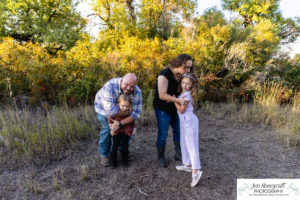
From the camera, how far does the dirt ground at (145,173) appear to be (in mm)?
2420

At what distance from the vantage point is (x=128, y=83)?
2.42 metres

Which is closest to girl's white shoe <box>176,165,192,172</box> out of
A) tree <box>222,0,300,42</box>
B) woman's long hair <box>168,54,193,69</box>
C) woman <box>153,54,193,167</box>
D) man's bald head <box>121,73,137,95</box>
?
woman <box>153,54,193,167</box>

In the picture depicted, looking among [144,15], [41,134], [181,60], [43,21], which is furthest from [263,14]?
[41,134]

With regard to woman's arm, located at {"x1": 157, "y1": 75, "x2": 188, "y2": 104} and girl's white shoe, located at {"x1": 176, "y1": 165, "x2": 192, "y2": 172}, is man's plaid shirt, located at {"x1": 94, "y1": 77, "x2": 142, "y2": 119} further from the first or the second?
girl's white shoe, located at {"x1": 176, "y1": 165, "x2": 192, "y2": 172}

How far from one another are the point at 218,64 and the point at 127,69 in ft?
12.3

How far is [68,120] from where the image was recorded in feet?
13.7

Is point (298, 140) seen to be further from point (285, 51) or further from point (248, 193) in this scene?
point (285, 51)

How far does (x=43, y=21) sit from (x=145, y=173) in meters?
11.8

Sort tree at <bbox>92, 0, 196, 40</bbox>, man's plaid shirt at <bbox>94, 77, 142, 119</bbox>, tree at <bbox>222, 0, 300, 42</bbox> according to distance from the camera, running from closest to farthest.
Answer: man's plaid shirt at <bbox>94, 77, 142, 119</bbox>, tree at <bbox>92, 0, 196, 40</bbox>, tree at <bbox>222, 0, 300, 42</bbox>

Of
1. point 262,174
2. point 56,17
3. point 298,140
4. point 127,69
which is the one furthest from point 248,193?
point 56,17

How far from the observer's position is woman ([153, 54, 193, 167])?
2.52 m

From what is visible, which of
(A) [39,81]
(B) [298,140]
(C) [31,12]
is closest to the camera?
(B) [298,140]

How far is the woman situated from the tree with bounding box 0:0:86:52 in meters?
8.67

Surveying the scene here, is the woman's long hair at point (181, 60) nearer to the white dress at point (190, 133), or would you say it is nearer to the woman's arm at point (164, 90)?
the woman's arm at point (164, 90)
